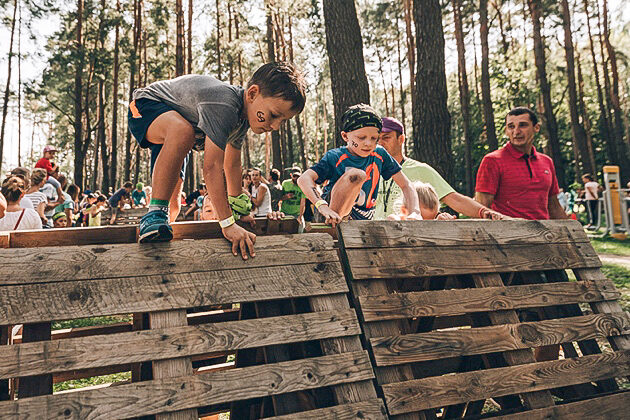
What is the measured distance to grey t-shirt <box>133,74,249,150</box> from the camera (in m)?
2.62

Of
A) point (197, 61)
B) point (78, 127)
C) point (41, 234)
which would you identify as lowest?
point (41, 234)

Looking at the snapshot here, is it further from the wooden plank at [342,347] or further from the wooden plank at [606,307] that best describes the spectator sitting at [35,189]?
the wooden plank at [606,307]

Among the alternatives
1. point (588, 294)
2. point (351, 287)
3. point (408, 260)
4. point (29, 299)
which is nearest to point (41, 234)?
point (29, 299)

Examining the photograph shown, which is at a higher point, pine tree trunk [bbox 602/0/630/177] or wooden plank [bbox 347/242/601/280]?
pine tree trunk [bbox 602/0/630/177]

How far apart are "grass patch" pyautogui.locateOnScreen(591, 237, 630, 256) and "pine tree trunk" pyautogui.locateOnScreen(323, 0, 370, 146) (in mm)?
7363

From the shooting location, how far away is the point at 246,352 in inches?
111

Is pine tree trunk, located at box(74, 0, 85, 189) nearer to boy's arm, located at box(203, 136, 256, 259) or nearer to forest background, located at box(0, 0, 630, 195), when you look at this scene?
forest background, located at box(0, 0, 630, 195)

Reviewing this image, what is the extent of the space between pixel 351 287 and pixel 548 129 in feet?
67.6

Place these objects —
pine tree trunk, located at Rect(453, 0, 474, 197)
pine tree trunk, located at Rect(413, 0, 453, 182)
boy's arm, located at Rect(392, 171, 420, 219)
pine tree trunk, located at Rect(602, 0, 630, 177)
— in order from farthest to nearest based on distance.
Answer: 1. pine tree trunk, located at Rect(602, 0, 630, 177)
2. pine tree trunk, located at Rect(453, 0, 474, 197)
3. pine tree trunk, located at Rect(413, 0, 453, 182)
4. boy's arm, located at Rect(392, 171, 420, 219)

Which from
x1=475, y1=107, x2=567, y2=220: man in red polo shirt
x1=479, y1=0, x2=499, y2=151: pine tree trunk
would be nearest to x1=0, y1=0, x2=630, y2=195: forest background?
x1=479, y1=0, x2=499, y2=151: pine tree trunk

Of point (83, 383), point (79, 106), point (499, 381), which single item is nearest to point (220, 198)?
point (499, 381)

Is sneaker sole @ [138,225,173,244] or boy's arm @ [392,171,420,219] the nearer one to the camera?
sneaker sole @ [138,225,173,244]

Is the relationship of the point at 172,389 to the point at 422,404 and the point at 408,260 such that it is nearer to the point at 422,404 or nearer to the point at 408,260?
the point at 422,404

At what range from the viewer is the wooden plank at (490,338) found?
2.37m
